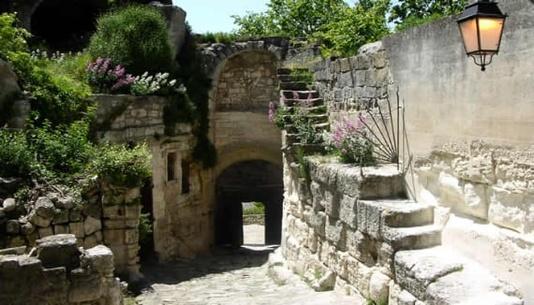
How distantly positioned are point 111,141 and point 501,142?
27.7 feet

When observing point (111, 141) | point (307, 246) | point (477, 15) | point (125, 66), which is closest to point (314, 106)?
point (307, 246)

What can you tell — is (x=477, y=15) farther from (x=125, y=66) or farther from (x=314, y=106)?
(x=125, y=66)

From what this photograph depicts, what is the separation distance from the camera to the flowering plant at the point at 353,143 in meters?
7.54

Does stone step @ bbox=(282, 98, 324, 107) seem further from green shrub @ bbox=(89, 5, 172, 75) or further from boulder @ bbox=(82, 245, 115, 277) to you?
boulder @ bbox=(82, 245, 115, 277)

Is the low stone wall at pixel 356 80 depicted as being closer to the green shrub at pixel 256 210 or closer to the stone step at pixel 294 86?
the stone step at pixel 294 86

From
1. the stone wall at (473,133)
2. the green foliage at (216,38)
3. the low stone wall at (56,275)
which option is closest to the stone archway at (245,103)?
the green foliage at (216,38)

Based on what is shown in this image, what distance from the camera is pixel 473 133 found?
539 cm

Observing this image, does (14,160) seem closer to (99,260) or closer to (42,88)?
(42,88)

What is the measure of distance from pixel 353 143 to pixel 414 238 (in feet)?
7.29

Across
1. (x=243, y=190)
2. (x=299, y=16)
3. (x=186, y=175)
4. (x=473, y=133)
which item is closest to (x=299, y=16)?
(x=299, y=16)

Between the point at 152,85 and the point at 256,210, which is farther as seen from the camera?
the point at 256,210

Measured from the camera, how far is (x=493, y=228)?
5125 millimetres

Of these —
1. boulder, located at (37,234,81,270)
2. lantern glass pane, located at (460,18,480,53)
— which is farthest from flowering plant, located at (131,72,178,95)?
lantern glass pane, located at (460,18,480,53)

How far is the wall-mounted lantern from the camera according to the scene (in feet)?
14.9
